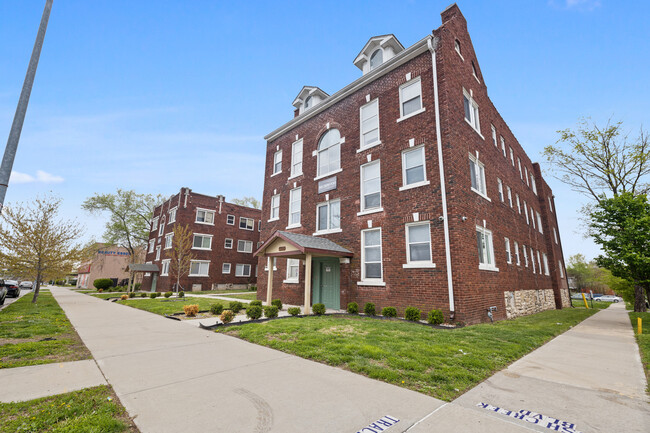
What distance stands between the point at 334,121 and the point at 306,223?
5.68m

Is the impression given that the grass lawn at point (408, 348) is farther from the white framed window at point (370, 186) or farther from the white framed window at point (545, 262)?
the white framed window at point (545, 262)

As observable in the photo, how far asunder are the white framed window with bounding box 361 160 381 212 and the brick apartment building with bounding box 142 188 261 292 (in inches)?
962

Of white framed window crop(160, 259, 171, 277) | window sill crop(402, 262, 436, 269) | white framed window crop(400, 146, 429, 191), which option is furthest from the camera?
white framed window crop(160, 259, 171, 277)

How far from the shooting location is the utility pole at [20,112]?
5.22 meters

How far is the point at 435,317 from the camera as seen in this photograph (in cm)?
972

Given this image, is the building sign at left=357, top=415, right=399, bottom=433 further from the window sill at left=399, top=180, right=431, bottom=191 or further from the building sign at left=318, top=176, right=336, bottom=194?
the building sign at left=318, top=176, right=336, bottom=194

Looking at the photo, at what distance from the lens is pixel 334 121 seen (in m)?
16.0

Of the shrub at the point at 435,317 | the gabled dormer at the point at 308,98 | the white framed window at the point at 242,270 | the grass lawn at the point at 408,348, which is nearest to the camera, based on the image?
the grass lawn at the point at 408,348

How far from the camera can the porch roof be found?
11.9 metres

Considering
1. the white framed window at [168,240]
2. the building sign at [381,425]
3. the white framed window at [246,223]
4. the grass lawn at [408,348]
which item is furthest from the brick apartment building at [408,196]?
the white framed window at [168,240]

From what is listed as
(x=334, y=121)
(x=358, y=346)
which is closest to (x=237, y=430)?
(x=358, y=346)

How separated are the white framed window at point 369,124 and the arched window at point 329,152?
5.13 feet

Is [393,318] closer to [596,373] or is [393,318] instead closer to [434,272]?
[434,272]

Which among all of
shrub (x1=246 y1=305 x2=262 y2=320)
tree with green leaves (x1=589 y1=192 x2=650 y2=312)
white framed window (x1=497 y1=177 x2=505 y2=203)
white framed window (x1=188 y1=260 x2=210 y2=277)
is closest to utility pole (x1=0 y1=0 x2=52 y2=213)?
shrub (x1=246 y1=305 x2=262 y2=320)
